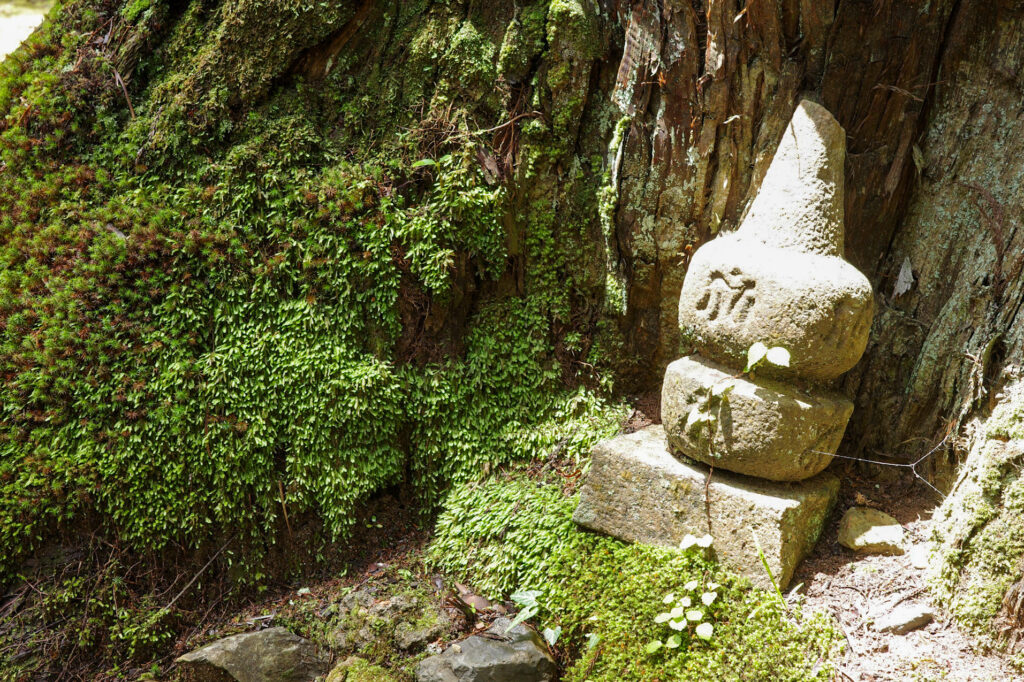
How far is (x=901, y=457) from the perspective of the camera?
348 cm

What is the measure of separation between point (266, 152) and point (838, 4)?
347 cm

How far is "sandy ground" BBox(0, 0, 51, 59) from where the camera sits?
5.57m

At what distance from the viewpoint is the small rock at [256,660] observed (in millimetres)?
3404

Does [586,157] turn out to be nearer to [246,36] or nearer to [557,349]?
[557,349]

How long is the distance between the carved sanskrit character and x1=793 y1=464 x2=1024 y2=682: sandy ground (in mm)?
1264

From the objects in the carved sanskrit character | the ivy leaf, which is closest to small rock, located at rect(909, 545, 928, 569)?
the carved sanskrit character

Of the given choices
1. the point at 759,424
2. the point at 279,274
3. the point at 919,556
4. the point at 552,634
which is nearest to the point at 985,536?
the point at 919,556

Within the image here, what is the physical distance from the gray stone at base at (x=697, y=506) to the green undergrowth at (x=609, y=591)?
0.33ft

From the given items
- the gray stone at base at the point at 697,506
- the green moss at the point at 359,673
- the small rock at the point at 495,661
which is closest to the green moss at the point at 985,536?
the gray stone at base at the point at 697,506

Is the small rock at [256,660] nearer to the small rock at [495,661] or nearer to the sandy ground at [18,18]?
the small rock at [495,661]

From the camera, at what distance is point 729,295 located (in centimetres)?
312

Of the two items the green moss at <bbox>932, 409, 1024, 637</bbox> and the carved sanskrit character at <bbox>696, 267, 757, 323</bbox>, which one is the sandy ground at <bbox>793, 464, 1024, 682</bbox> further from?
the carved sanskrit character at <bbox>696, 267, 757, 323</bbox>

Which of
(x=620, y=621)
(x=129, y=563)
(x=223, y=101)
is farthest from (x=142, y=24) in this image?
(x=620, y=621)

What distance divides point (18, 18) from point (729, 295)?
6847 mm
